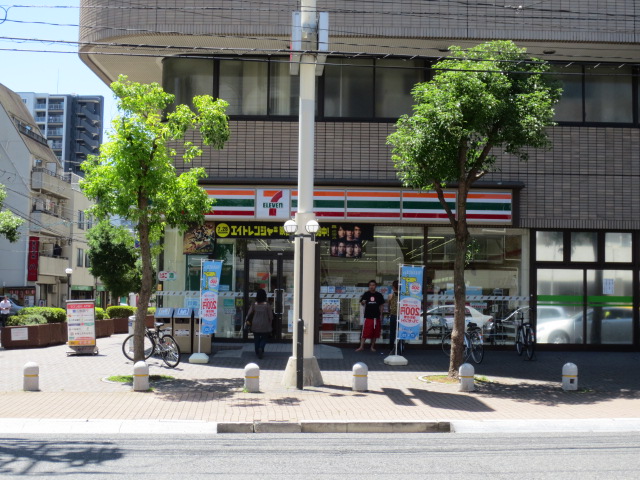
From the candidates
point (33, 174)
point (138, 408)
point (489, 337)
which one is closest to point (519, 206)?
point (489, 337)

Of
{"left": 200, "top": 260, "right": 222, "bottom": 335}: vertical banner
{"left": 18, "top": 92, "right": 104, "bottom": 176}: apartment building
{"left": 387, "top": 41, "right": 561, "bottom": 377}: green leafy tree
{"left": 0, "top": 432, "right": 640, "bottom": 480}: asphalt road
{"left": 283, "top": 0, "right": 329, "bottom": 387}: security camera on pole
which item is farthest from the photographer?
{"left": 18, "top": 92, "right": 104, "bottom": 176}: apartment building

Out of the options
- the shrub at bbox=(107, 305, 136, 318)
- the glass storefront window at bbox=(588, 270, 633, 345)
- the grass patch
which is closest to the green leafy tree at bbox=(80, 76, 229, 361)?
the grass patch

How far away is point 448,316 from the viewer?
19516 mm

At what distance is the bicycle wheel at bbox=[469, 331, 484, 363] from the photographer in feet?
56.2

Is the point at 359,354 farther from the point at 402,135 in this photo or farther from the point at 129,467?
the point at 129,467

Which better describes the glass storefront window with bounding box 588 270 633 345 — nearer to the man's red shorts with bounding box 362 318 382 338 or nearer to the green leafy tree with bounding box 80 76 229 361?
the man's red shorts with bounding box 362 318 382 338

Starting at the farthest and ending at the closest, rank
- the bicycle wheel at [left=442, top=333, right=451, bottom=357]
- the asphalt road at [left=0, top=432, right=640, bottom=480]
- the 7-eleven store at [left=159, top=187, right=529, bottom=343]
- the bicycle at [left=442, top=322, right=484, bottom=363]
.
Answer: the 7-eleven store at [left=159, top=187, right=529, bottom=343] < the bicycle wheel at [left=442, top=333, right=451, bottom=357] < the bicycle at [left=442, top=322, right=484, bottom=363] < the asphalt road at [left=0, top=432, right=640, bottom=480]

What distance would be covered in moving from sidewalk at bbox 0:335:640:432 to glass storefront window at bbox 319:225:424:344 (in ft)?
3.42

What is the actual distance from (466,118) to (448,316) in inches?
267

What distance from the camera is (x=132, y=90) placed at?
14.5m

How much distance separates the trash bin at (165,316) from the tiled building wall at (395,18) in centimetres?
690

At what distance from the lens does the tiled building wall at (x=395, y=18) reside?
1812cm

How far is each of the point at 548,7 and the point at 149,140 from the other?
10.9 m

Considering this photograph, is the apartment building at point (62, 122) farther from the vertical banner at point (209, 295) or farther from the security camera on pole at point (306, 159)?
the security camera on pole at point (306, 159)
